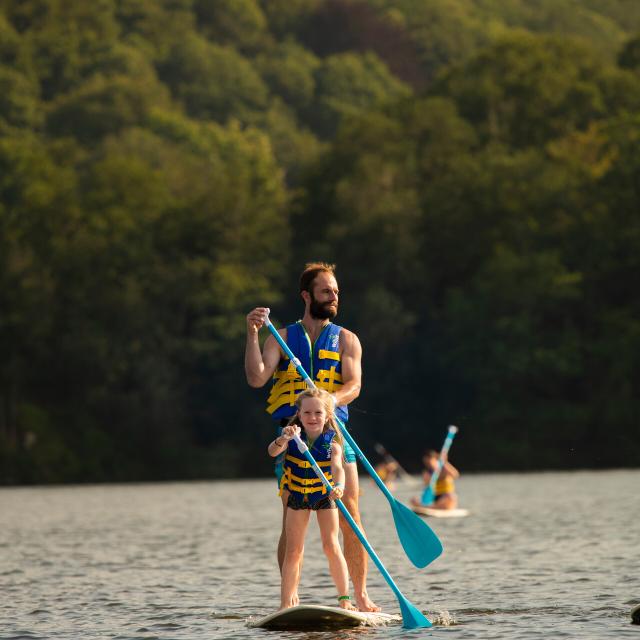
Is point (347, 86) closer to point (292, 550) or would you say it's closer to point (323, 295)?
point (323, 295)

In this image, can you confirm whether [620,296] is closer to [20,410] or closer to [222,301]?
[222,301]

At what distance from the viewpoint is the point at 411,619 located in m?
13.7

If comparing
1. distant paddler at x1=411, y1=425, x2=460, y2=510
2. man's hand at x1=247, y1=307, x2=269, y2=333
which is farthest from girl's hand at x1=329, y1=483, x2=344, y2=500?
distant paddler at x1=411, y1=425, x2=460, y2=510

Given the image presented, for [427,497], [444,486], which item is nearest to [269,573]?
[444,486]

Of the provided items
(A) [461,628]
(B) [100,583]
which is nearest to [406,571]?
(B) [100,583]

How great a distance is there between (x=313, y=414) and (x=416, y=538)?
1.49 m

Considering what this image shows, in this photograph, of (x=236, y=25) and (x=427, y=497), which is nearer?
(x=427, y=497)

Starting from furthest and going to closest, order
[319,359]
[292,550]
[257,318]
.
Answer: [319,359], [292,550], [257,318]

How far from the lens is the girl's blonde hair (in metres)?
13.0

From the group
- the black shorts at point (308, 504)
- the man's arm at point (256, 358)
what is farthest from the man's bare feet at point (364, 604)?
the man's arm at point (256, 358)

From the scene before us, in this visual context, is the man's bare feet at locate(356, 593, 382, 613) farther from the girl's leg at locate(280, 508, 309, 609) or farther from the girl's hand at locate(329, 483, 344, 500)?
the girl's hand at locate(329, 483, 344, 500)

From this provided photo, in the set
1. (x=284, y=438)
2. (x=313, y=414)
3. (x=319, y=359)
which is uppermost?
(x=319, y=359)

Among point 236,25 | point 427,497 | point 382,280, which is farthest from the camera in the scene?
point 236,25

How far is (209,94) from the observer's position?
4980 inches
